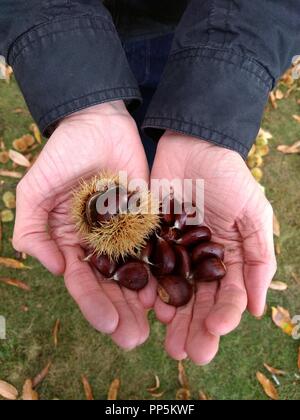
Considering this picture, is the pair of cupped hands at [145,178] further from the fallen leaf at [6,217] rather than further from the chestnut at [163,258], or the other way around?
the fallen leaf at [6,217]

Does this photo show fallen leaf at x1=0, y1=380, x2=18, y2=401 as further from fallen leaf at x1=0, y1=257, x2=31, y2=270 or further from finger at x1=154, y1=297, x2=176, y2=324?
finger at x1=154, y1=297, x2=176, y2=324

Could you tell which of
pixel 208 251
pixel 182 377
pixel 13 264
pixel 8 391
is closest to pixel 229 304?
pixel 208 251

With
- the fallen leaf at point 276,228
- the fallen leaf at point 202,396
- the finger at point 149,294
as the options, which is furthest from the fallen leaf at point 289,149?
the finger at point 149,294

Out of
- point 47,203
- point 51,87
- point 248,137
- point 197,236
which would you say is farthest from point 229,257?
point 51,87

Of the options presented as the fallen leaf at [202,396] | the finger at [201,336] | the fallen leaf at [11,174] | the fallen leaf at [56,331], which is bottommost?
the fallen leaf at [202,396]

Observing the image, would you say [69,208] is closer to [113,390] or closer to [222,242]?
[222,242]

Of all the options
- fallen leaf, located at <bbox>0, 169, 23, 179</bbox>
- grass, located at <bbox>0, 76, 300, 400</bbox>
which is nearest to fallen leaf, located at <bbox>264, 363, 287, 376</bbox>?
grass, located at <bbox>0, 76, 300, 400</bbox>

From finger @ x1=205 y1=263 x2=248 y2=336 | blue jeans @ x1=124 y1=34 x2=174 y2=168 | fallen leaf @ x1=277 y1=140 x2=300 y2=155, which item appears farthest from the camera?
fallen leaf @ x1=277 y1=140 x2=300 y2=155
